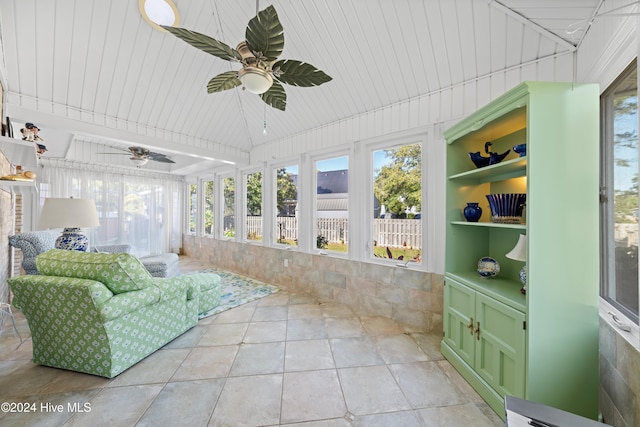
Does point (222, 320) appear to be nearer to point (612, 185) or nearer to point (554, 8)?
point (612, 185)

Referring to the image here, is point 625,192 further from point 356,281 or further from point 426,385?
point 356,281

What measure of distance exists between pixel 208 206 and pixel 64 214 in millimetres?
3821

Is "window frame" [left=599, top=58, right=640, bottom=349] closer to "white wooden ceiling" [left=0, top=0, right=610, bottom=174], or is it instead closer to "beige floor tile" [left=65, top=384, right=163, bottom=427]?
"white wooden ceiling" [left=0, top=0, right=610, bottom=174]

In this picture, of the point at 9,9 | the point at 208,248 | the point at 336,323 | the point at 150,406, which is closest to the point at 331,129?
the point at 336,323

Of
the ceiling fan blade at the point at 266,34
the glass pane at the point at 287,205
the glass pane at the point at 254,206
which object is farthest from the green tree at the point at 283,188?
the ceiling fan blade at the point at 266,34

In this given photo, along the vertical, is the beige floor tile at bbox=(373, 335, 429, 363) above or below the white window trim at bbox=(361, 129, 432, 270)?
below

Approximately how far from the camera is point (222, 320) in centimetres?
298

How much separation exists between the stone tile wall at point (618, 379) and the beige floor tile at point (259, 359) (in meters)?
2.09

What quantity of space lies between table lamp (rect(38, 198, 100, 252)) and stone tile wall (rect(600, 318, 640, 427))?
172 inches

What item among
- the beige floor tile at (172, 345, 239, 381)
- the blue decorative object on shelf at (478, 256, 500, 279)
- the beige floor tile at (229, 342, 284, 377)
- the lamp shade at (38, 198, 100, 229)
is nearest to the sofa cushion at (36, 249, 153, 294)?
the lamp shade at (38, 198, 100, 229)

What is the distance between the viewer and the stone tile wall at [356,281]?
279 cm

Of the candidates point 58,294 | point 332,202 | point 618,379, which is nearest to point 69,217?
point 58,294

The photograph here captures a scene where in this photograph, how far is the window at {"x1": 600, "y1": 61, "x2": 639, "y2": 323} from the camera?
1.36 meters

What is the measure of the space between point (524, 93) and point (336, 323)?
2756mm
